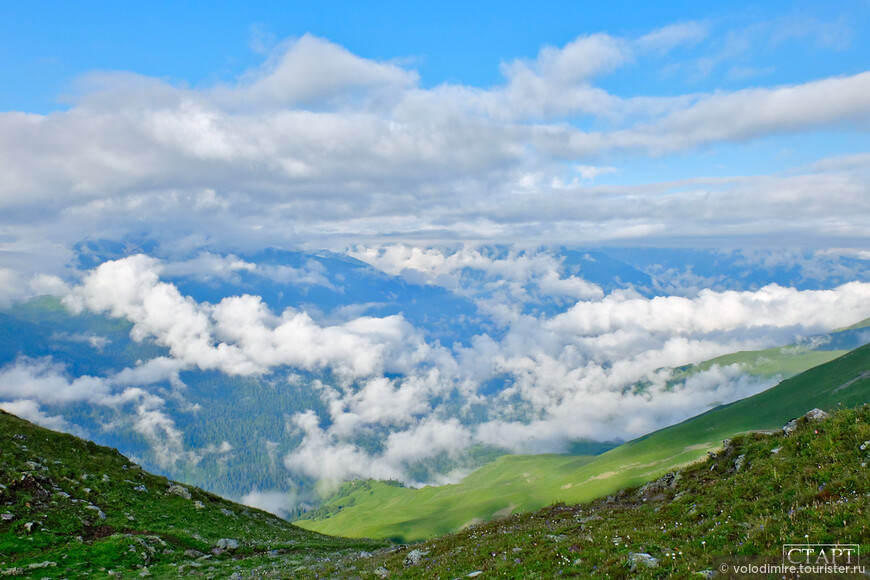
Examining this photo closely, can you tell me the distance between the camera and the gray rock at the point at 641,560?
1389cm

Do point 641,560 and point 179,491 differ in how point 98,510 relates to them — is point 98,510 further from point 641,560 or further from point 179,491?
point 641,560

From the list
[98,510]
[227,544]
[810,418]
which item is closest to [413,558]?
[227,544]

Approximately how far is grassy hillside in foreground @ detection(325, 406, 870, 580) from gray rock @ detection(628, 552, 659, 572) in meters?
0.04

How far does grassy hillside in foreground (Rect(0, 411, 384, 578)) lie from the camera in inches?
1054

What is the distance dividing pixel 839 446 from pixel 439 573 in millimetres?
18787

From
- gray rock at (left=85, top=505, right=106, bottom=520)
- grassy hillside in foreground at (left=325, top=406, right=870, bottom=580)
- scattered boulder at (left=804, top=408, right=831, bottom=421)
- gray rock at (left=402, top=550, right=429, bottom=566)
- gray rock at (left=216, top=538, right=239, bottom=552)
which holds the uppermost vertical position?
gray rock at (left=85, top=505, right=106, bottom=520)

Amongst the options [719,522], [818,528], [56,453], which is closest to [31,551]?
[56,453]

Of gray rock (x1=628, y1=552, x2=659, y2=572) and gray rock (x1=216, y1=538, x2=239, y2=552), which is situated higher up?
gray rock (x1=628, y1=552, x2=659, y2=572)

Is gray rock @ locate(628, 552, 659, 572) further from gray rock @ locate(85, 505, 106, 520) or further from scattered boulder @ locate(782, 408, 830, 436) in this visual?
gray rock @ locate(85, 505, 106, 520)

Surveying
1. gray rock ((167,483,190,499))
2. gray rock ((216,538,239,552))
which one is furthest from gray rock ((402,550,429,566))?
gray rock ((167,483,190,499))

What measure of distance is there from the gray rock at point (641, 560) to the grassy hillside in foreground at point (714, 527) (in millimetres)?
37

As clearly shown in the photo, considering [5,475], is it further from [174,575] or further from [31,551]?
[174,575]

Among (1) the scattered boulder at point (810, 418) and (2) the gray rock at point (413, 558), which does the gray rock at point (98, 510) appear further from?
(1) the scattered boulder at point (810, 418)

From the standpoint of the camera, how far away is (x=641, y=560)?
14.5m
